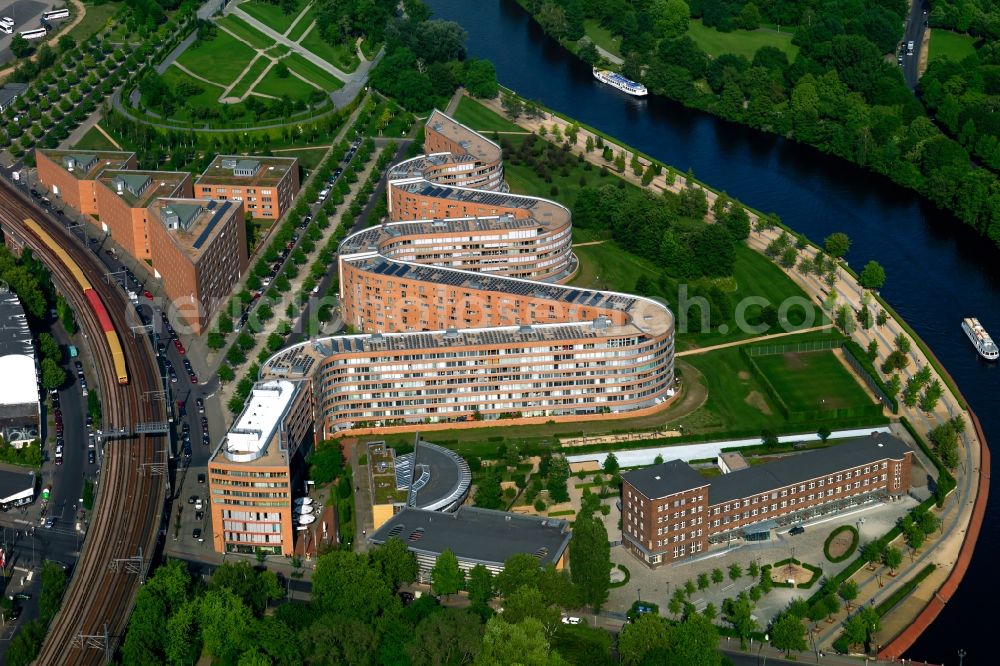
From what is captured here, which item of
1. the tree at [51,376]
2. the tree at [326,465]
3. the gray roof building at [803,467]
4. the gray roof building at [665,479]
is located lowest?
the tree at [51,376]

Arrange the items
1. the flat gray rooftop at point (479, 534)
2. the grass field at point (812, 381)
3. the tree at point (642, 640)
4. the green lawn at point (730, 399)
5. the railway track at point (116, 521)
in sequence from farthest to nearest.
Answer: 1. the grass field at point (812, 381)
2. the green lawn at point (730, 399)
3. the flat gray rooftop at point (479, 534)
4. the railway track at point (116, 521)
5. the tree at point (642, 640)

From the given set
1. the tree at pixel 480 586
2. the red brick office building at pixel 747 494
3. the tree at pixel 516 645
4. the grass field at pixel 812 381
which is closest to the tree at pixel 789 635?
the red brick office building at pixel 747 494

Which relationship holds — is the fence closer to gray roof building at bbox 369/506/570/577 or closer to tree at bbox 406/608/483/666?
gray roof building at bbox 369/506/570/577

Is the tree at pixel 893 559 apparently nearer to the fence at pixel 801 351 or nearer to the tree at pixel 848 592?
the tree at pixel 848 592

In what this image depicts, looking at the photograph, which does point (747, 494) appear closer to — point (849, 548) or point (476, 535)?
point (849, 548)

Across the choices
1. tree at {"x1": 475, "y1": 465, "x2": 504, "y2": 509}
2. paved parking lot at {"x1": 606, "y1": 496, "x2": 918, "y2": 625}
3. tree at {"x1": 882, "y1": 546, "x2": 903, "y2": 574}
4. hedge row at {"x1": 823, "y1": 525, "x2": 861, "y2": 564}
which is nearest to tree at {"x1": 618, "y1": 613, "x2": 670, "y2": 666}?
paved parking lot at {"x1": 606, "y1": 496, "x2": 918, "y2": 625}

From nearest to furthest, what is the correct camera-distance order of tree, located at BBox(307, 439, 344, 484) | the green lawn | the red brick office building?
the red brick office building
tree, located at BBox(307, 439, 344, 484)
the green lawn

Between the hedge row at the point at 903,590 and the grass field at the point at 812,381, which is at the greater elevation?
the hedge row at the point at 903,590

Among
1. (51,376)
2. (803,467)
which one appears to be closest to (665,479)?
(803,467)
